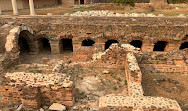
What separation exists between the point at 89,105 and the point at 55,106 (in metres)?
1.17

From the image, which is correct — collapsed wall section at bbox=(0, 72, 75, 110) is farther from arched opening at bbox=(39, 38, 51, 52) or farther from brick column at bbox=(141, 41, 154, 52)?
arched opening at bbox=(39, 38, 51, 52)

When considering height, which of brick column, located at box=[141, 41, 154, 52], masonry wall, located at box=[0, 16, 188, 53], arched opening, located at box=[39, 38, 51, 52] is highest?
masonry wall, located at box=[0, 16, 188, 53]

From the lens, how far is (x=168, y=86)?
732 cm

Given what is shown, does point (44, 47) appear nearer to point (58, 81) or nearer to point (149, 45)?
point (149, 45)

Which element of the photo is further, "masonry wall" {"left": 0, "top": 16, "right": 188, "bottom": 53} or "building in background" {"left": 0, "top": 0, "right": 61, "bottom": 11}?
"building in background" {"left": 0, "top": 0, "right": 61, "bottom": 11}

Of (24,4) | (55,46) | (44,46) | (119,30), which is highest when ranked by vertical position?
(24,4)

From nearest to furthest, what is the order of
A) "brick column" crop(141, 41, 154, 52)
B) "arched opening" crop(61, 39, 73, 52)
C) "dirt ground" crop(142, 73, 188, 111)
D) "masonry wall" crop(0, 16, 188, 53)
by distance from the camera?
"dirt ground" crop(142, 73, 188, 111)
"masonry wall" crop(0, 16, 188, 53)
"brick column" crop(141, 41, 154, 52)
"arched opening" crop(61, 39, 73, 52)

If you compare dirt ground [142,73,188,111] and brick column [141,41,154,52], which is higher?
→ brick column [141,41,154,52]

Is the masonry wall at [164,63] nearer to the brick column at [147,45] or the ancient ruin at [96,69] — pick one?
the ancient ruin at [96,69]

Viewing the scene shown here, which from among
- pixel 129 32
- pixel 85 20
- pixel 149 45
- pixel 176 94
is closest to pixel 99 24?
pixel 85 20

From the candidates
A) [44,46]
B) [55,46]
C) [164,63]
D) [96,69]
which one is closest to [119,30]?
[164,63]

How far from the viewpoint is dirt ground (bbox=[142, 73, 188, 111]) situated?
6586 mm

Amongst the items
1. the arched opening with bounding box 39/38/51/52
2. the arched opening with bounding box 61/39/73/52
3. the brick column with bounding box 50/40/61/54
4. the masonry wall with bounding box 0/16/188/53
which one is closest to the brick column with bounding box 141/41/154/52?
the masonry wall with bounding box 0/16/188/53

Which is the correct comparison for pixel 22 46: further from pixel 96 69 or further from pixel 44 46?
pixel 96 69
